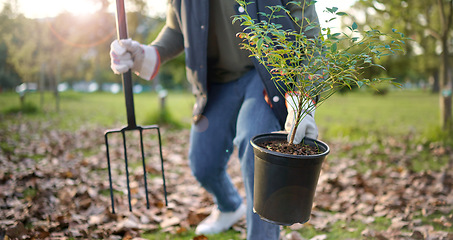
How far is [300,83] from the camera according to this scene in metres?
1.41

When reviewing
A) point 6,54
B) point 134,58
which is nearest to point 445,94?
point 134,58

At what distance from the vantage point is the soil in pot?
138 centimetres

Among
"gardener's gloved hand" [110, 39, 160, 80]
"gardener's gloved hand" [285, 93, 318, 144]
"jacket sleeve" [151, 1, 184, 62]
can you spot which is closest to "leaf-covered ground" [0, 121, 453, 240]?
"gardener's gloved hand" [285, 93, 318, 144]

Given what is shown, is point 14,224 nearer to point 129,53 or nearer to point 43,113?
point 129,53

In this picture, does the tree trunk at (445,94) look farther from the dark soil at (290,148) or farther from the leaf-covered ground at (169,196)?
the dark soil at (290,148)

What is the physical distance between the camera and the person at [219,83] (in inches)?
66.7

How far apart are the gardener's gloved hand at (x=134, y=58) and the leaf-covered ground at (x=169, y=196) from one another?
1.11m

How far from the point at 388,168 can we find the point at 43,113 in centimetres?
859

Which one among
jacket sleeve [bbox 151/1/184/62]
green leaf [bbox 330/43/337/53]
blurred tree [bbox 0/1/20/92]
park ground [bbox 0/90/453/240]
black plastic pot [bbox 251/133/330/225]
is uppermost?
blurred tree [bbox 0/1/20/92]

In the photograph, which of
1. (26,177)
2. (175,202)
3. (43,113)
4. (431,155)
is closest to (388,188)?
(431,155)

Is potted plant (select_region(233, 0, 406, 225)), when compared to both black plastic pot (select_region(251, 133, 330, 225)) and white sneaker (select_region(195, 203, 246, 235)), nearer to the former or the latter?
black plastic pot (select_region(251, 133, 330, 225))

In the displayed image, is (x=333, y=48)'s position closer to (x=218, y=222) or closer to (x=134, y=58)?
(x=134, y=58)

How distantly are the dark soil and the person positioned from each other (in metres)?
0.13

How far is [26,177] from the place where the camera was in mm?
2855
